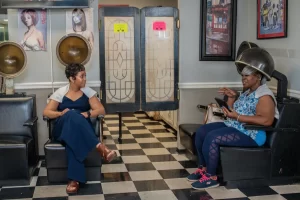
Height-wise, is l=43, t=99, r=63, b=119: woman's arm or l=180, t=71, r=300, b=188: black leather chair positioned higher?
l=43, t=99, r=63, b=119: woman's arm

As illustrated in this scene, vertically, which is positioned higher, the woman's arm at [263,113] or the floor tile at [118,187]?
the woman's arm at [263,113]

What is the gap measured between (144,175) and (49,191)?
3.10 feet

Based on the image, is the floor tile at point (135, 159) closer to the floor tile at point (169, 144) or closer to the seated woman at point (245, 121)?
the floor tile at point (169, 144)

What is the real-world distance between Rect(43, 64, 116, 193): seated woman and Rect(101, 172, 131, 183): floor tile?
0.29 meters

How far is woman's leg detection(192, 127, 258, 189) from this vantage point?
3459 millimetres

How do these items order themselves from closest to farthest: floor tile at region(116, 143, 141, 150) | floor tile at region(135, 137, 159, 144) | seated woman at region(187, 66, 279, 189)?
seated woman at region(187, 66, 279, 189), floor tile at region(116, 143, 141, 150), floor tile at region(135, 137, 159, 144)

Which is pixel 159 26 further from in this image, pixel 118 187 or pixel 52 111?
pixel 118 187

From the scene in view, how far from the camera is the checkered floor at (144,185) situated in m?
3.33

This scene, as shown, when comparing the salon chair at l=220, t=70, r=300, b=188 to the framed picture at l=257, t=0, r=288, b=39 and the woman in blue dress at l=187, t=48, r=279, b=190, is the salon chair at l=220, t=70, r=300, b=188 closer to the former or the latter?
the woman in blue dress at l=187, t=48, r=279, b=190

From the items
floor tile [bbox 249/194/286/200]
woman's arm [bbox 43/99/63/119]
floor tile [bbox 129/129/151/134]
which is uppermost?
woman's arm [bbox 43/99/63/119]

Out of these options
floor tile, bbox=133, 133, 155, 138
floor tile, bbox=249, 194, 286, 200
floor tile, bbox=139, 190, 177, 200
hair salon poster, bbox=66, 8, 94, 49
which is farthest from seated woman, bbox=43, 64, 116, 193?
floor tile, bbox=133, 133, 155, 138

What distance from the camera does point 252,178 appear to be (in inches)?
140

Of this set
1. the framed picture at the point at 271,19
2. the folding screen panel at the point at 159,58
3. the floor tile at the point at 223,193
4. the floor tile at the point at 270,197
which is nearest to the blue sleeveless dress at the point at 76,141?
the floor tile at the point at 223,193

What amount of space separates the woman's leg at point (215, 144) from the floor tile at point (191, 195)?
0.28 ft
